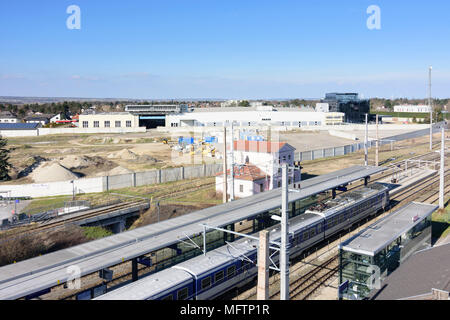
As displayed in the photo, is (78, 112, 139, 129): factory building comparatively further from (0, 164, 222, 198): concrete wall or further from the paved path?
the paved path

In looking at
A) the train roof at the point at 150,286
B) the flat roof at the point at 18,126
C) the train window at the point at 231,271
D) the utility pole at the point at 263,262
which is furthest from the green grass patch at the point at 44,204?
the flat roof at the point at 18,126

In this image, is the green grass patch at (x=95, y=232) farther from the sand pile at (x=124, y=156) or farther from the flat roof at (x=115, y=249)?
the sand pile at (x=124, y=156)

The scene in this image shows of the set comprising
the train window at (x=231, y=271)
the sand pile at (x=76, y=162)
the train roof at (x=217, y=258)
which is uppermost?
the sand pile at (x=76, y=162)

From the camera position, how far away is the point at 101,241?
21.1 meters

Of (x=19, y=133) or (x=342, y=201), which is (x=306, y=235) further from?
(x=19, y=133)

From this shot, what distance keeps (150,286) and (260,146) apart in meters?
29.4

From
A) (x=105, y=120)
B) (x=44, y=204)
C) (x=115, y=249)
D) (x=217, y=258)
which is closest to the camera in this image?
(x=115, y=249)

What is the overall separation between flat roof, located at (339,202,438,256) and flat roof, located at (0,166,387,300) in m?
6.60

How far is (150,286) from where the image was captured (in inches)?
645

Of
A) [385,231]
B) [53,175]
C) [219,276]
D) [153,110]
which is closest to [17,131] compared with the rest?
[153,110]

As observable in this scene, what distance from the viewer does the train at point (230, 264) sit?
16.4 meters

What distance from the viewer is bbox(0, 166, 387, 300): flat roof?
16016mm

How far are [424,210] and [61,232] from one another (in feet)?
86.4

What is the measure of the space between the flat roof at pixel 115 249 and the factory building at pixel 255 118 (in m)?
74.8
